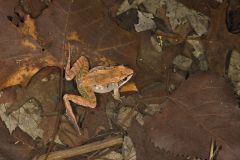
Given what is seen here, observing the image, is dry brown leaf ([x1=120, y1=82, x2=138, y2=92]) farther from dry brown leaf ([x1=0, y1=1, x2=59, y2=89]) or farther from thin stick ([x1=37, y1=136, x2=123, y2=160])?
dry brown leaf ([x1=0, y1=1, x2=59, y2=89])

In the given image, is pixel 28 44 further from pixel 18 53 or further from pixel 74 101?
pixel 74 101

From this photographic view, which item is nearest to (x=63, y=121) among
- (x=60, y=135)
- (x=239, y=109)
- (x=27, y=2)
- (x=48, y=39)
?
(x=60, y=135)

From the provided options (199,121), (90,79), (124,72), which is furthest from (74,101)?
(199,121)

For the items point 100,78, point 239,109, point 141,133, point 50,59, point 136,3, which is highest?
point 136,3

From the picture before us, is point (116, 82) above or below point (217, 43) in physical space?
below

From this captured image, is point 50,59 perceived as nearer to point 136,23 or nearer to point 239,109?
point 136,23

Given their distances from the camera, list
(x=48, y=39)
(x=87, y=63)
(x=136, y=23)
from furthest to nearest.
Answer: (x=136, y=23)
(x=87, y=63)
(x=48, y=39)
